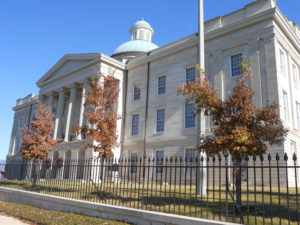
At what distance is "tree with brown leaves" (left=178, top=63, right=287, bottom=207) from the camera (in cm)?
850

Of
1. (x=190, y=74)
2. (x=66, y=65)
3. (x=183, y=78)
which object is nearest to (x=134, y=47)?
(x=66, y=65)

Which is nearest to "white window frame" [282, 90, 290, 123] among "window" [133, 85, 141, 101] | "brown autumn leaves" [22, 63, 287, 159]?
"brown autumn leaves" [22, 63, 287, 159]

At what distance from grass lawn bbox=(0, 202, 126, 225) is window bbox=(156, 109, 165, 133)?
1802cm

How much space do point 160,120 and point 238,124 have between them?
20.2m

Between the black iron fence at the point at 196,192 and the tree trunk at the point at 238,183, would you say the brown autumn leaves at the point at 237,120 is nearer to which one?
the black iron fence at the point at 196,192

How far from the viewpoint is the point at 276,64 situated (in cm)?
2116

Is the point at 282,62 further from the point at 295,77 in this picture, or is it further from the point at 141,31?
the point at 141,31

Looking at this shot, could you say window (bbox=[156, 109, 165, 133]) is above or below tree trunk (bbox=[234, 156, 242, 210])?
above

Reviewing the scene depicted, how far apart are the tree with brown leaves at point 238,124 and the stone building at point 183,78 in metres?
9.33

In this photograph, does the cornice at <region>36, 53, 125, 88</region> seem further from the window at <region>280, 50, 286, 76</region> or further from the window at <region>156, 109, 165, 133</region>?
the window at <region>280, 50, 286, 76</region>

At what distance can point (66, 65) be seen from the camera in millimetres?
37938

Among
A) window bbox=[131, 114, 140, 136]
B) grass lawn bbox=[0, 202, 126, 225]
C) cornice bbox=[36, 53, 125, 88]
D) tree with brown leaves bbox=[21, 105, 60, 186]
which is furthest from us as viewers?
cornice bbox=[36, 53, 125, 88]

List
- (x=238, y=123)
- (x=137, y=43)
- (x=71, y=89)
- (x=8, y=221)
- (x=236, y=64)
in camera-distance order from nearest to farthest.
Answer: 1. (x=238, y=123)
2. (x=8, y=221)
3. (x=236, y=64)
4. (x=71, y=89)
5. (x=137, y=43)

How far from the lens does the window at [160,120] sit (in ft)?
94.2
